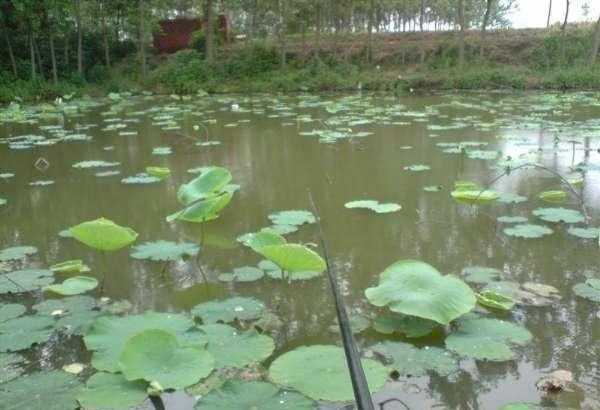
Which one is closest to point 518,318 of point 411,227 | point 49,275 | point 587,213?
point 411,227

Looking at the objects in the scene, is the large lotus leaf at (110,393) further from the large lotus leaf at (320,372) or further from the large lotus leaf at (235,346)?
the large lotus leaf at (320,372)

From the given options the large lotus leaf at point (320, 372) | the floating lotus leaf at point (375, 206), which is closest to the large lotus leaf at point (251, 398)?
the large lotus leaf at point (320, 372)

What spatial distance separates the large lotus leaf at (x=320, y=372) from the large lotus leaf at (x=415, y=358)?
0.34 feet

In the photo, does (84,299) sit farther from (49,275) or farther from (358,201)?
(358,201)

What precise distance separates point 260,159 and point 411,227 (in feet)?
8.45

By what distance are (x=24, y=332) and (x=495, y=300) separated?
67.3 inches

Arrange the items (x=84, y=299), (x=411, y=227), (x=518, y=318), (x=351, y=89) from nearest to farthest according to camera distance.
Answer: (x=518, y=318), (x=84, y=299), (x=411, y=227), (x=351, y=89)

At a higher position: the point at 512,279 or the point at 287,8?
the point at 287,8

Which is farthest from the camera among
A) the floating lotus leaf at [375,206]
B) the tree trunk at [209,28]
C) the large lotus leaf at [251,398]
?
the tree trunk at [209,28]

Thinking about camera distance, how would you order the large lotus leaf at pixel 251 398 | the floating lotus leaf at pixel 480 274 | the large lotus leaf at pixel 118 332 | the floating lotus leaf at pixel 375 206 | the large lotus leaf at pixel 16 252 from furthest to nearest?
the floating lotus leaf at pixel 375 206 → the large lotus leaf at pixel 16 252 → the floating lotus leaf at pixel 480 274 → the large lotus leaf at pixel 118 332 → the large lotus leaf at pixel 251 398

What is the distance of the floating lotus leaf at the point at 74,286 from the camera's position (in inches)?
89.3

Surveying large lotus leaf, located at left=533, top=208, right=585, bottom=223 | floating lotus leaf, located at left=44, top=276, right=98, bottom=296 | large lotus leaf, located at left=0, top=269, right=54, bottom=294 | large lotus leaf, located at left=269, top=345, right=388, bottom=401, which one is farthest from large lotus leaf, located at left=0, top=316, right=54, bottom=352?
large lotus leaf, located at left=533, top=208, right=585, bottom=223

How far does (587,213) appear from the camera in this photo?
330 cm

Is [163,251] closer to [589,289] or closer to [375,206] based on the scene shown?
[375,206]
